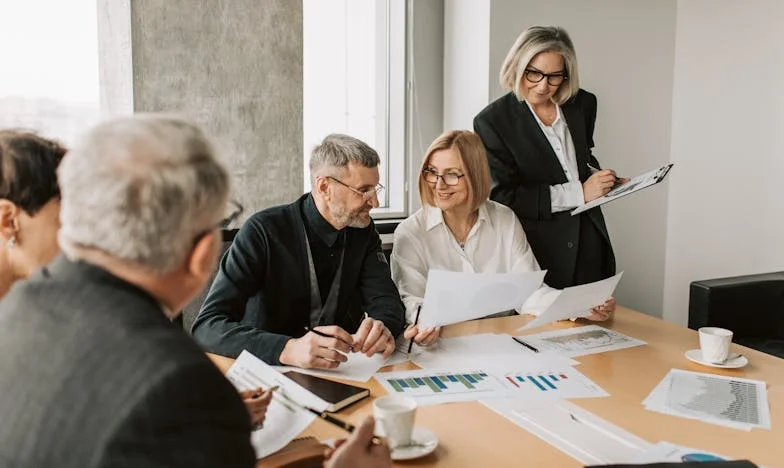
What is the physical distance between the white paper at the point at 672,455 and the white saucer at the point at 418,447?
0.33m

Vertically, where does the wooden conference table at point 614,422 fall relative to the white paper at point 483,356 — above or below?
below

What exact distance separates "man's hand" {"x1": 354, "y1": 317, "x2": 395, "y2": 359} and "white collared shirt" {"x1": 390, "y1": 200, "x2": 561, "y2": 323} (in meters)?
0.47

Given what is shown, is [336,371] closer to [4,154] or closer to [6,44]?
[4,154]

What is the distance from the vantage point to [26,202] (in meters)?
1.19

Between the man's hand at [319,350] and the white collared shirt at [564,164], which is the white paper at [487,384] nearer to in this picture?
the man's hand at [319,350]

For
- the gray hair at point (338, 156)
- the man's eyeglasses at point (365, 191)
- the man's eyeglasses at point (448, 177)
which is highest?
the gray hair at point (338, 156)

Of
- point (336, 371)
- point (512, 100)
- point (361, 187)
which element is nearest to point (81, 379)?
point (336, 371)

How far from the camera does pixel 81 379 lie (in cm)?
69

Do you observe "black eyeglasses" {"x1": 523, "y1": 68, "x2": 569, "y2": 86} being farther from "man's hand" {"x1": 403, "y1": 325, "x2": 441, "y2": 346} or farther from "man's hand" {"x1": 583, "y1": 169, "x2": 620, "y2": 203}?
"man's hand" {"x1": 403, "y1": 325, "x2": 441, "y2": 346}

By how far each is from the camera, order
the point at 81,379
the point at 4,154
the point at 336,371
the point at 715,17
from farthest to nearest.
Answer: the point at 715,17, the point at 336,371, the point at 4,154, the point at 81,379

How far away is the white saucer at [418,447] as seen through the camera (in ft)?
3.57

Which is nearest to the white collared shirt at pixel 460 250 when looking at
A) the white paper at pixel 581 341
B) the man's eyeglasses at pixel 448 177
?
the man's eyeglasses at pixel 448 177

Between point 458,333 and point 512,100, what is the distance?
1123 mm

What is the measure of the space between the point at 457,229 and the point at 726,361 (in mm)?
991
